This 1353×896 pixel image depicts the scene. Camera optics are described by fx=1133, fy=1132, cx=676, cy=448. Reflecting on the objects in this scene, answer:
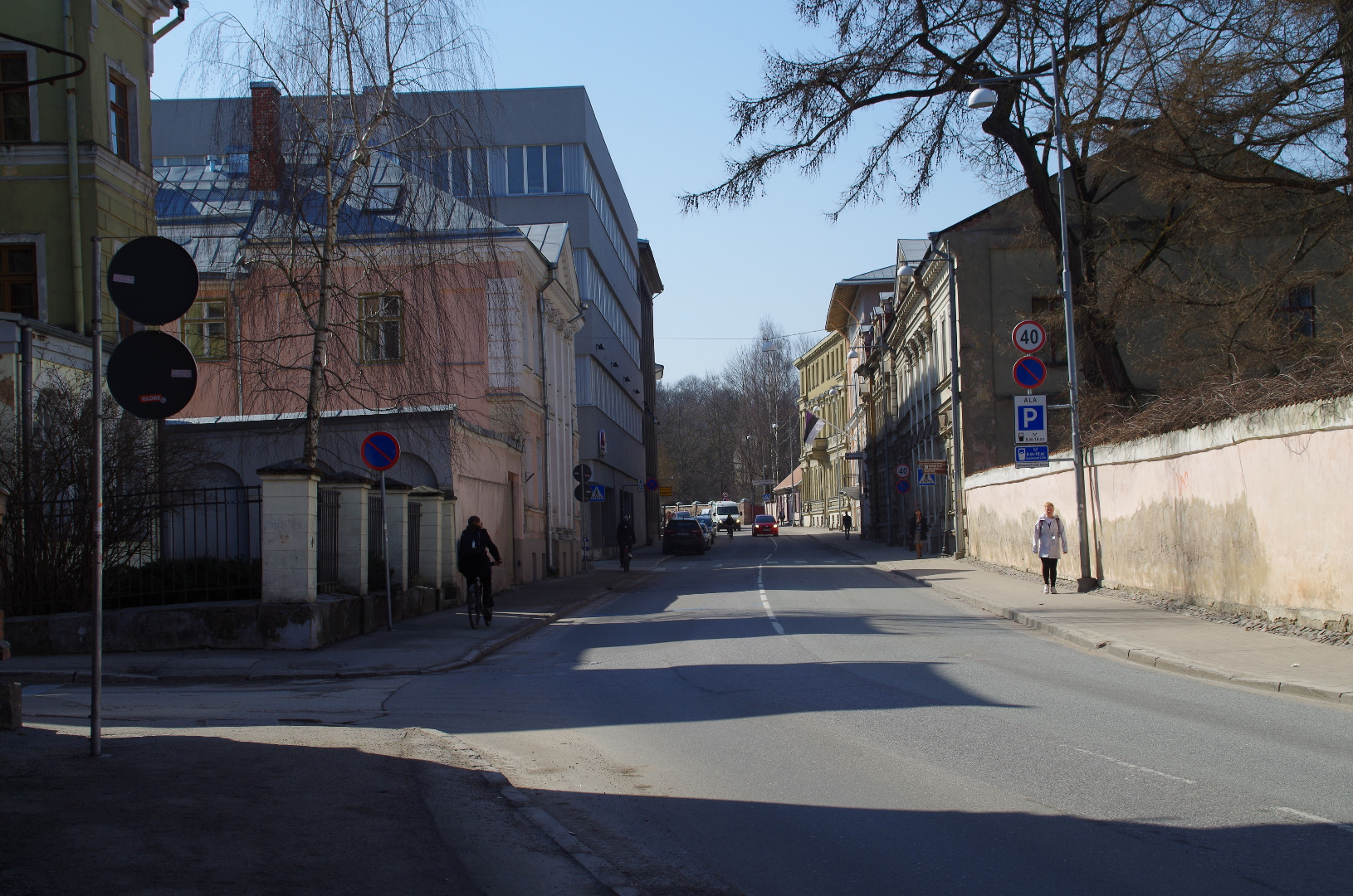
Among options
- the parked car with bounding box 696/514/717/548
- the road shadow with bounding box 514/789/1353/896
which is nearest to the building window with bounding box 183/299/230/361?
the road shadow with bounding box 514/789/1353/896

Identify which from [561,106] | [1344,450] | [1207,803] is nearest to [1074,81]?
[1344,450]

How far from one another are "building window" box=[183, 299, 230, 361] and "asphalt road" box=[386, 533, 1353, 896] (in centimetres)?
828

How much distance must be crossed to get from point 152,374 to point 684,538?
146 ft

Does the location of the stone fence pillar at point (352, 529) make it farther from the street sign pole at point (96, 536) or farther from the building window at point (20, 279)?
the street sign pole at point (96, 536)

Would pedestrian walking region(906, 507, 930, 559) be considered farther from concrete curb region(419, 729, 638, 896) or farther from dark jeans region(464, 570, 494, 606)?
concrete curb region(419, 729, 638, 896)

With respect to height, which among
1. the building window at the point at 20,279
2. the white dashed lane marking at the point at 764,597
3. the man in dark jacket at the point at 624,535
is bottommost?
the white dashed lane marking at the point at 764,597

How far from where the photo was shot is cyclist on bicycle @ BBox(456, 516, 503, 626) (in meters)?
18.2

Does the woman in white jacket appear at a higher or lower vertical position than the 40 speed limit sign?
lower

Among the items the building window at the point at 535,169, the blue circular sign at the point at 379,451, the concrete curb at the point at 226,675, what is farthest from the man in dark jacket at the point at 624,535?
the concrete curb at the point at 226,675

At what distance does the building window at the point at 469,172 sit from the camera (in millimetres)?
18016

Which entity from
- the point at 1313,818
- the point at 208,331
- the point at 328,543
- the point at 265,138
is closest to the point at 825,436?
the point at 208,331

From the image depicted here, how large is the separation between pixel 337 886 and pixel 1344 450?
12.4 m

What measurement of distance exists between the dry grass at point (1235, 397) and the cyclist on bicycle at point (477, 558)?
1110cm

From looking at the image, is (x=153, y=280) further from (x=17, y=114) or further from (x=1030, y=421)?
(x=1030, y=421)
